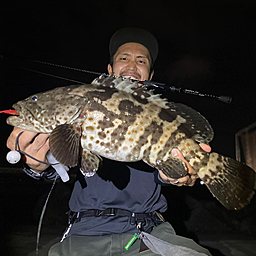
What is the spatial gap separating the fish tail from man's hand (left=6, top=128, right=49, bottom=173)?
1.10 metres

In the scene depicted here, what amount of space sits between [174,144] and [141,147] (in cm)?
22

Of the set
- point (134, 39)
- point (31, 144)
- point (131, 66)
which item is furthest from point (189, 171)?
point (134, 39)

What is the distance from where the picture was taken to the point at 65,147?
109cm

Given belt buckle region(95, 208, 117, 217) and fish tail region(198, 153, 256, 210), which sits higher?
fish tail region(198, 153, 256, 210)

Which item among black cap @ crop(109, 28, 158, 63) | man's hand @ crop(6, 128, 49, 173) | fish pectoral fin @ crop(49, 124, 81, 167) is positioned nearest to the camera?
fish pectoral fin @ crop(49, 124, 81, 167)

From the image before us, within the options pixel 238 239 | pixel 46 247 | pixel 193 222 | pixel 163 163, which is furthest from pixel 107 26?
pixel 238 239

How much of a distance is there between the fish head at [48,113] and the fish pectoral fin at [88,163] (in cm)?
25

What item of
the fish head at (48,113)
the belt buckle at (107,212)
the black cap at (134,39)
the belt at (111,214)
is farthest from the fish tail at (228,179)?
the black cap at (134,39)

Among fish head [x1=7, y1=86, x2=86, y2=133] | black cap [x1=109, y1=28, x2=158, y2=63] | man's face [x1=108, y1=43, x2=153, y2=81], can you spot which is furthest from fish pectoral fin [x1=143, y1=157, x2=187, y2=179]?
black cap [x1=109, y1=28, x2=158, y2=63]

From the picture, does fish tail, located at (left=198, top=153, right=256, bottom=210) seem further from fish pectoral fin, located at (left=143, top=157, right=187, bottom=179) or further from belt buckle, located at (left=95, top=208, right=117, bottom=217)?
belt buckle, located at (left=95, top=208, right=117, bottom=217)

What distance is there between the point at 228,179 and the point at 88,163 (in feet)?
2.94

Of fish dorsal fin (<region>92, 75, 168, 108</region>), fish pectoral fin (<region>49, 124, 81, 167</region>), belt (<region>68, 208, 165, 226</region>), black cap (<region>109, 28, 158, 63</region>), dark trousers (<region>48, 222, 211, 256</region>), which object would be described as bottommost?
dark trousers (<region>48, 222, 211, 256</region>)

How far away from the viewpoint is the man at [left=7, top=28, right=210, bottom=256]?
4.21 feet

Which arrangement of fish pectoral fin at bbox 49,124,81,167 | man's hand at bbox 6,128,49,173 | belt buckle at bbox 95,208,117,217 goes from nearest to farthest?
fish pectoral fin at bbox 49,124,81,167 → man's hand at bbox 6,128,49,173 → belt buckle at bbox 95,208,117,217
